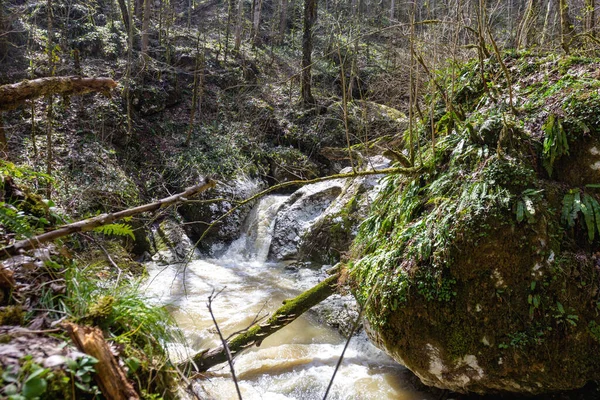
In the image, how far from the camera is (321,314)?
5.93m

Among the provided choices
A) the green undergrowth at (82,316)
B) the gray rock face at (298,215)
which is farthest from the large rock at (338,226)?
the green undergrowth at (82,316)

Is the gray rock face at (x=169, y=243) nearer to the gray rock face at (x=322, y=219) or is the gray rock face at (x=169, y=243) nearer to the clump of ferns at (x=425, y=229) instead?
the gray rock face at (x=322, y=219)

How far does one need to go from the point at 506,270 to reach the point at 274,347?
10.6ft

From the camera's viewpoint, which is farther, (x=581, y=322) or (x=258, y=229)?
(x=258, y=229)

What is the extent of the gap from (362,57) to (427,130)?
13642 millimetres

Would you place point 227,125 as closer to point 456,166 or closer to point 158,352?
point 456,166

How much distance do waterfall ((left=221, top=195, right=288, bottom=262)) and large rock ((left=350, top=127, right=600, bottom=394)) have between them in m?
6.11

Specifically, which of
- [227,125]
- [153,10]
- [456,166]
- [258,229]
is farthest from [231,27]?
[456,166]

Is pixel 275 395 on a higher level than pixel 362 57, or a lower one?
lower

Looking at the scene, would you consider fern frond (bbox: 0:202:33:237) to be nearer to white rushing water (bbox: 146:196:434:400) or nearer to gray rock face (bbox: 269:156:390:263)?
white rushing water (bbox: 146:196:434:400)

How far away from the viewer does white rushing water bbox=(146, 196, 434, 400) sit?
4066mm

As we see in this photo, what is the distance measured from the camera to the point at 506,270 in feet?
10.5

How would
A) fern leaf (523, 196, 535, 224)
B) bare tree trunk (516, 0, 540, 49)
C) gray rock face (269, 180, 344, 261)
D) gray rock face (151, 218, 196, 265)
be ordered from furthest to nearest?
1. gray rock face (269, 180, 344, 261)
2. gray rock face (151, 218, 196, 265)
3. bare tree trunk (516, 0, 540, 49)
4. fern leaf (523, 196, 535, 224)

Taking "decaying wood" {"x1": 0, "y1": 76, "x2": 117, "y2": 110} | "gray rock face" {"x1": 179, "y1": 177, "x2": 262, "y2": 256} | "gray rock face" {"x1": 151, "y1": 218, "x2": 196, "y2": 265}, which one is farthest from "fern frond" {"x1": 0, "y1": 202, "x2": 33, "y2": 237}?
"gray rock face" {"x1": 179, "y1": 177, "x2": 262, "y2": 256}
